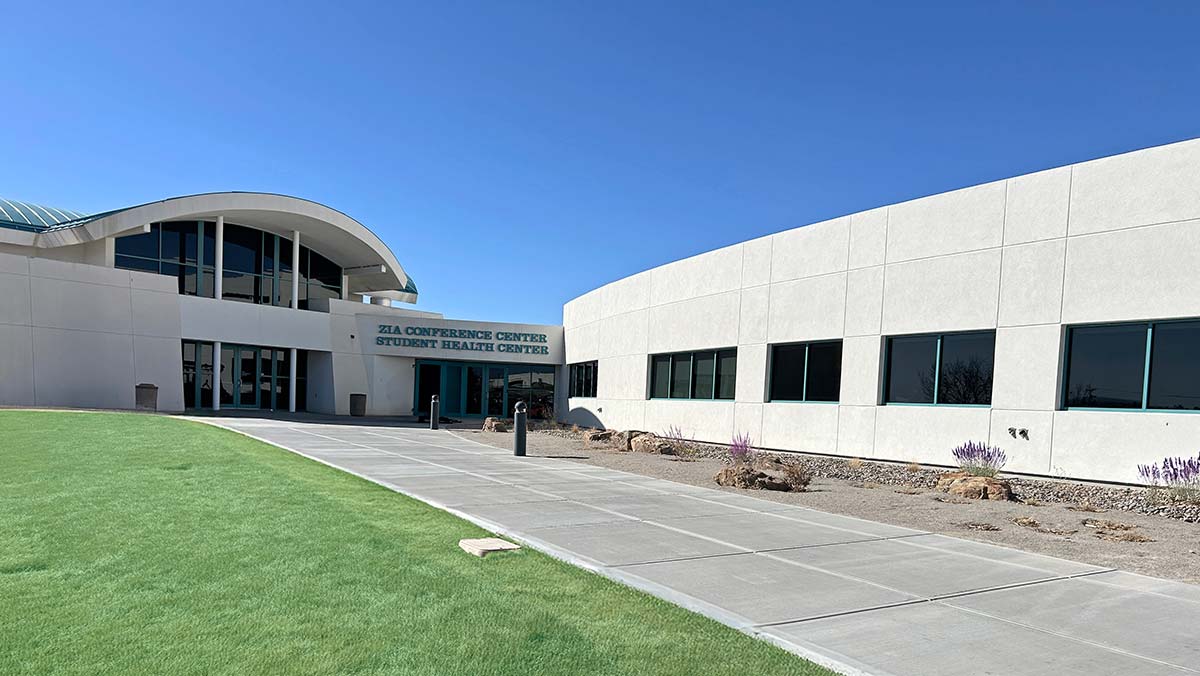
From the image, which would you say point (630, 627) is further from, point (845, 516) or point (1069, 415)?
point (1069, 415)

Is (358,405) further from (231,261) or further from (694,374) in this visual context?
(694,374)

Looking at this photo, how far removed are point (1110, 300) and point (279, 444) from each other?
16100mm

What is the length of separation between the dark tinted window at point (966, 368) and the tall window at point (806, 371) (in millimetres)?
2752

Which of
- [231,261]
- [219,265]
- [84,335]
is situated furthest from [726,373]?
[231,261]

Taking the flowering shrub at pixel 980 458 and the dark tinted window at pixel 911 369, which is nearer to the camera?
the flowering shrub at pixel 980 458

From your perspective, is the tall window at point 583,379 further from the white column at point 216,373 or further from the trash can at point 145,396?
the trash can at point 145,396

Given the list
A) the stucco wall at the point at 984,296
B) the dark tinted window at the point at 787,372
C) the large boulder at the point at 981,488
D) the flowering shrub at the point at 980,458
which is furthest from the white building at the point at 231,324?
the large boulder at the point at 981,488

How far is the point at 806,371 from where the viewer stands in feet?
62.0

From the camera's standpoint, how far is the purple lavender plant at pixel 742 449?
15.8 meters

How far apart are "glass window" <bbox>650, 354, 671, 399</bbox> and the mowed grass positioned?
55.9ft

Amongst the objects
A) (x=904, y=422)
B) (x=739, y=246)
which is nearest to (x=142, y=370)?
(x=739, y=246)

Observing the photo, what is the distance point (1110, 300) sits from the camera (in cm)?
1260

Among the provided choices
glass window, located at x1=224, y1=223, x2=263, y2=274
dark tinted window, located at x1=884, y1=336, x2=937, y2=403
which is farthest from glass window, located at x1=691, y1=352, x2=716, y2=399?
glass window, located at x1=224, y1=223, x2=263, y2=274

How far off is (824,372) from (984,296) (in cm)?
456
